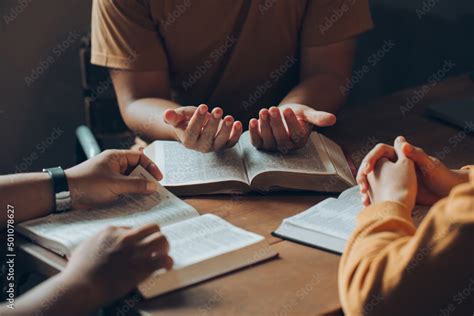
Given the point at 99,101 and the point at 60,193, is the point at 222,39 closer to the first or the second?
the point at 99,101

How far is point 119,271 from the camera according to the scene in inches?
37.5

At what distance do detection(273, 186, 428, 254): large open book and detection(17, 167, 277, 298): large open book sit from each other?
0.24 ft

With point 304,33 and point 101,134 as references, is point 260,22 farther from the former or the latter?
point 101,134

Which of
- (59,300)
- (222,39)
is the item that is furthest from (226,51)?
A: (59,300)

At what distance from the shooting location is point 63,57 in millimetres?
2160

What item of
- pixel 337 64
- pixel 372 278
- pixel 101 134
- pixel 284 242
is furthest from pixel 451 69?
pixel 372 278

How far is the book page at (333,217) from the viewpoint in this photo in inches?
44.4

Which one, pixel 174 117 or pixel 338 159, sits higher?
pixel 174 117

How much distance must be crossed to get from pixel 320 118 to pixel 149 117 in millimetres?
442

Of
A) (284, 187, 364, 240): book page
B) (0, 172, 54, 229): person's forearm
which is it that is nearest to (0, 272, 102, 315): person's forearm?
(0, 172, 54, 229): person's forearm

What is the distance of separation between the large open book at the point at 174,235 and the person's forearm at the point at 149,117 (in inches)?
14.7

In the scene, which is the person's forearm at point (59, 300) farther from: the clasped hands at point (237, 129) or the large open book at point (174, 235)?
the clasped hands at point (237, 129)

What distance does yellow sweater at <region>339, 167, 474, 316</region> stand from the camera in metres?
0.88

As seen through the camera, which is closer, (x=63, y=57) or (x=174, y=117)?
(x=174, y=117)
